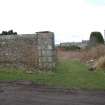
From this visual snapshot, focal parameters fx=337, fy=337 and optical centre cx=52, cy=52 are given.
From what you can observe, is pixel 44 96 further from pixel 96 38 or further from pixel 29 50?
pixel 96 38

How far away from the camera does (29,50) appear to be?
19.2m

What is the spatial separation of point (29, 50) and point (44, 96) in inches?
354

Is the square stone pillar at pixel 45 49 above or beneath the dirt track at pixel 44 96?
above

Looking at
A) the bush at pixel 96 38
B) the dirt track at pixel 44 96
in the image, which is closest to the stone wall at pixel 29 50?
the dirt track at pixel 44 96

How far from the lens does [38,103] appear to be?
9125 mm

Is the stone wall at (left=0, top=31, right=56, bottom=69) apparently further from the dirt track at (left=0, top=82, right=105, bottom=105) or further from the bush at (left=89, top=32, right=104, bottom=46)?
the bush at (left=89, top=32, right=104, bottom=46)

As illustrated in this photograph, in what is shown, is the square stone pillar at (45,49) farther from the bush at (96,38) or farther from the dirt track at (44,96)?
the bush at (96,38)

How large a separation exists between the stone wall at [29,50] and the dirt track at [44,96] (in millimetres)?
Answer: 6191

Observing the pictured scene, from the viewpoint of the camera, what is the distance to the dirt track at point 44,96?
9.30 m

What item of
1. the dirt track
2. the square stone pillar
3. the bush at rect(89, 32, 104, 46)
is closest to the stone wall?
the square stone pillar

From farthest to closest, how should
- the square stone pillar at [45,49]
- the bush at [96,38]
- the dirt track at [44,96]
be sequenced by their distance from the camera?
the bush at [96,38], the square stone pillar at [45,49], the dirt track at [44,96]

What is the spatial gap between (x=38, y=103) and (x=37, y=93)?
6.06ft

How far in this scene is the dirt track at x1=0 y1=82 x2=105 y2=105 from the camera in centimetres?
930

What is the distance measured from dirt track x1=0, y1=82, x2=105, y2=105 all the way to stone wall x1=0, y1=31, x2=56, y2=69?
6191mm
